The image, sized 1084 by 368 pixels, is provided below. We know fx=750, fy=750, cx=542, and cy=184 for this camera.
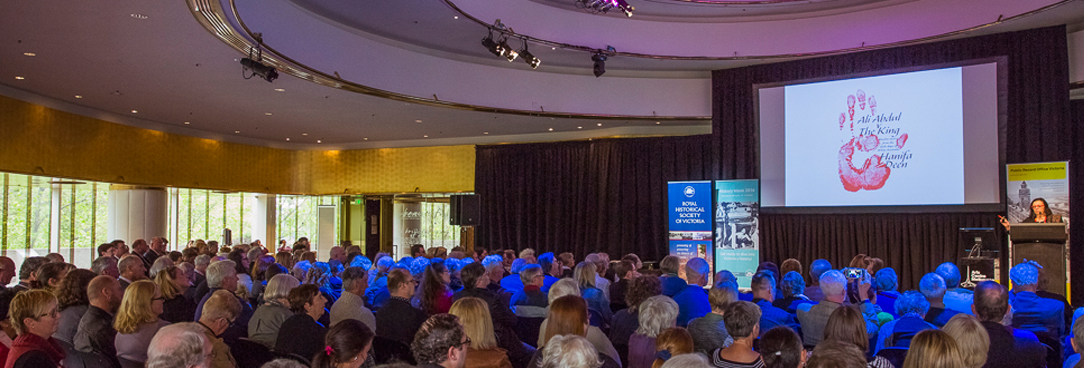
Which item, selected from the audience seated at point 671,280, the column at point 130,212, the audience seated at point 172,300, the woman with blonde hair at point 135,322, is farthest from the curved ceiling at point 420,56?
the audience seated at point 671,280

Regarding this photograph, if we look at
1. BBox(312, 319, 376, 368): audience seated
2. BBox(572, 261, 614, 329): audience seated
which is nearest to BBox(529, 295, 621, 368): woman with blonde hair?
BBox(312, 319, 376, 368): audience seated

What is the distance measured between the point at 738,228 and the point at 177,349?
1038 centimetres

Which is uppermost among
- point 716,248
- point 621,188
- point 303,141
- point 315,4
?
point 315,4

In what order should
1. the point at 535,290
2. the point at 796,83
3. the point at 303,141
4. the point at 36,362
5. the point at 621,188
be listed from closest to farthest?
the point at 36,362 → the point at 535,290 → the point at 796,83 → the point at 621,188 → the point at 303,141

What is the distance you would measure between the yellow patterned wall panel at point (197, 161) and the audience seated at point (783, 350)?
10.9m

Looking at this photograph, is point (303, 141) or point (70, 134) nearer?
point (70, 134)

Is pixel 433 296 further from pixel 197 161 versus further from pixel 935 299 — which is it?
pixel 197 161

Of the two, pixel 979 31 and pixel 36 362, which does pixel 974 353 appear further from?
pixel 979 31

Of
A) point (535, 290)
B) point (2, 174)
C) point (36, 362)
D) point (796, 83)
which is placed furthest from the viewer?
point (796, 83)

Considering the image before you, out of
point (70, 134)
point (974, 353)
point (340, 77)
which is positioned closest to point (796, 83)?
point (340, 77)

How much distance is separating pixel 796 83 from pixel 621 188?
450cm

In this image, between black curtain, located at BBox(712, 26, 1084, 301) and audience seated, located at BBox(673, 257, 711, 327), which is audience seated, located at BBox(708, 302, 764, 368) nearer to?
audience seated, located at BBox(673, 257, 711, 327)

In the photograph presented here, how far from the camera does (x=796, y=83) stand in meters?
11.8

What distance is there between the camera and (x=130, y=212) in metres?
14.1
